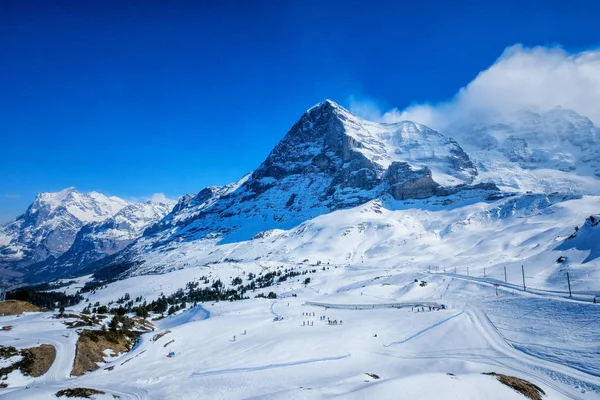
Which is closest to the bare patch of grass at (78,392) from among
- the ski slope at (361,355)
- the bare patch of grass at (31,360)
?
the ski slope at (361,355)

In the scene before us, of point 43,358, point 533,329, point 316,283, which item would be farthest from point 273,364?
point 316,283

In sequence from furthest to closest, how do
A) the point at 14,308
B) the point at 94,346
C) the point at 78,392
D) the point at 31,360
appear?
the point at 14,308 → the point at 94,346 → the point at 31,360 → the point at 78,392

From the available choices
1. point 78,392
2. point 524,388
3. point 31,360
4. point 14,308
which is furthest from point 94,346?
point 524,388

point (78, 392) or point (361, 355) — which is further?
point (361, 355)

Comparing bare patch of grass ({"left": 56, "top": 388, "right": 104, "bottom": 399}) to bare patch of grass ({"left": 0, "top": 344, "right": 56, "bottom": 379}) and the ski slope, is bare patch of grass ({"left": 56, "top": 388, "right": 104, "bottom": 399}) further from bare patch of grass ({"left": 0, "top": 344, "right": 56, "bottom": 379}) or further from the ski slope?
bare patch of grass ({"left": 0, "top": 344, "right": 56, "bottom": 379})

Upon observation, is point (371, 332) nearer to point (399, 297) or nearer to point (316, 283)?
point (399, 297)

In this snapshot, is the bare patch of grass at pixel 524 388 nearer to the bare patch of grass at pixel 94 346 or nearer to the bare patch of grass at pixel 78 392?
the bare patch of grass at pixel 78 392

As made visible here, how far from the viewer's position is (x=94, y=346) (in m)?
63.5

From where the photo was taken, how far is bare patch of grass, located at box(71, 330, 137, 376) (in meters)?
56.0

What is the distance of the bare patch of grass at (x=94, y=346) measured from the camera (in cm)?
5599

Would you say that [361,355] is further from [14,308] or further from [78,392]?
[14,308]

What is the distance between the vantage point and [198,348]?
59844mm

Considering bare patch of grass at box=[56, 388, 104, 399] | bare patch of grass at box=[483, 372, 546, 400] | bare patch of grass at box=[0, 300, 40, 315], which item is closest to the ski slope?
bare patch of grass at box=[56, 388, 104, 399]

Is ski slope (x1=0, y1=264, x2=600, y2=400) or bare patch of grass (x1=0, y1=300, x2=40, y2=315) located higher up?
bare patch of grass (x1=0, y1=300, x2=40, y2=315)
